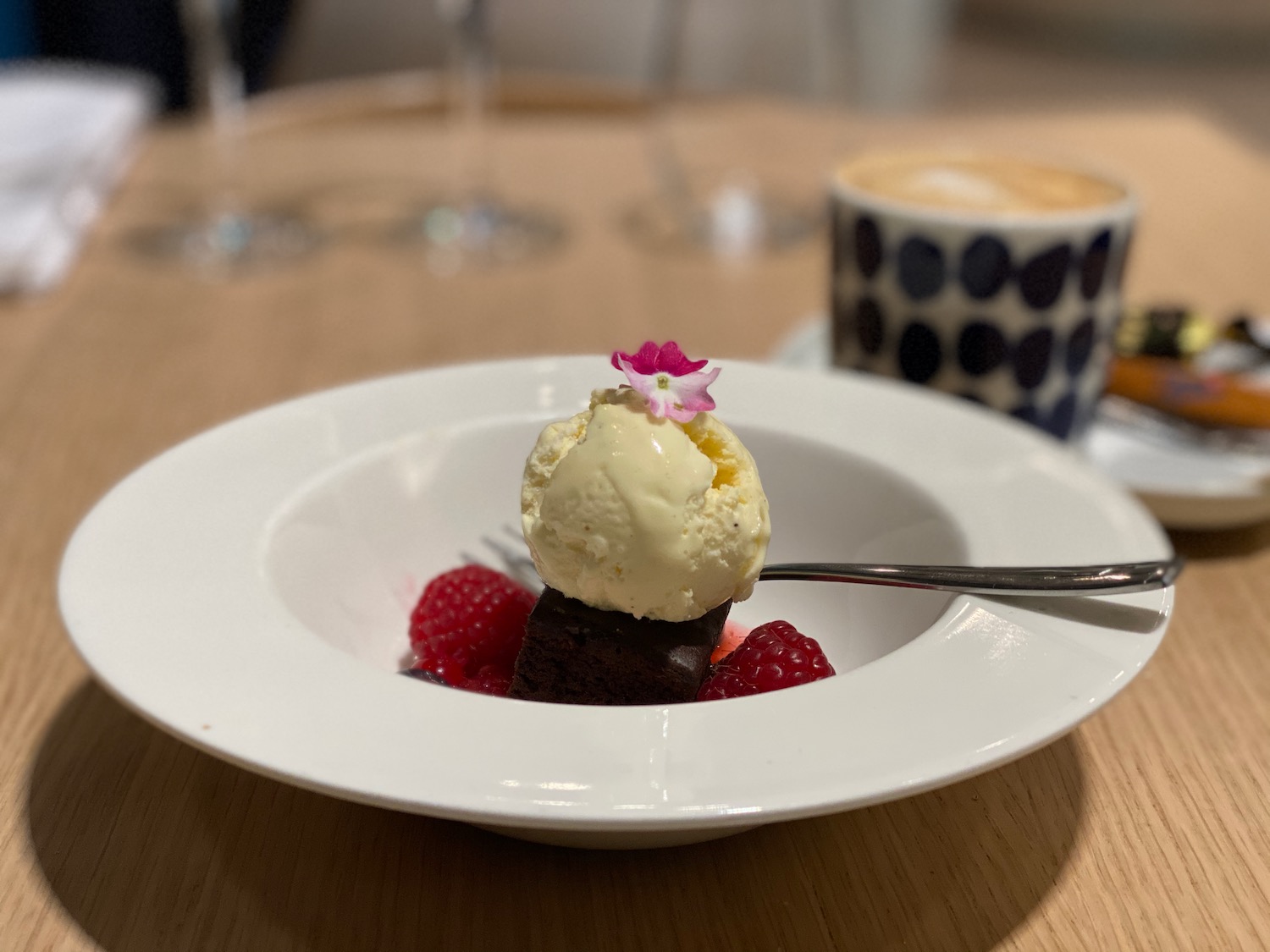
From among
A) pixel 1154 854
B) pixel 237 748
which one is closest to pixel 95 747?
pixel 237 748

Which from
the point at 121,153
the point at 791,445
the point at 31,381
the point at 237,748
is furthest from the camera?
the point at 121,153

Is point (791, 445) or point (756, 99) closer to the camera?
point (791, 445)

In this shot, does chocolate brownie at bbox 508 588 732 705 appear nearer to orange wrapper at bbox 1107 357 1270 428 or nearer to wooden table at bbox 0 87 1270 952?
wooden table at bbox 0 87 1270 952

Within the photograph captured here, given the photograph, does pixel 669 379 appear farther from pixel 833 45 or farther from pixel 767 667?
pixel 833 45

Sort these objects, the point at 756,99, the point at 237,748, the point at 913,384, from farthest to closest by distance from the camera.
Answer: the point at 756,99 < the point at 913,384 < the point at 237,748

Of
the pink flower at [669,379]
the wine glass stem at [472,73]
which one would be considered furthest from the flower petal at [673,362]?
the wine glass stem at [472,73]

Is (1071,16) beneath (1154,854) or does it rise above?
beneath

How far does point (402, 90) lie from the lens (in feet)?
6.42

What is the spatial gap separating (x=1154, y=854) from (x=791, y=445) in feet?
0.94

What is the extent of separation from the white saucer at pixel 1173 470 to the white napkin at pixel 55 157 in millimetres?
784

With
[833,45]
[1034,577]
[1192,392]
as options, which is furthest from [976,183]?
[833,45]

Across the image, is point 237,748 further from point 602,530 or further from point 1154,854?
point 1154,854

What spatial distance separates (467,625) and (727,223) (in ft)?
3.20

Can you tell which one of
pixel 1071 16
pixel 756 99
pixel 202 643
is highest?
pixel 202 643
